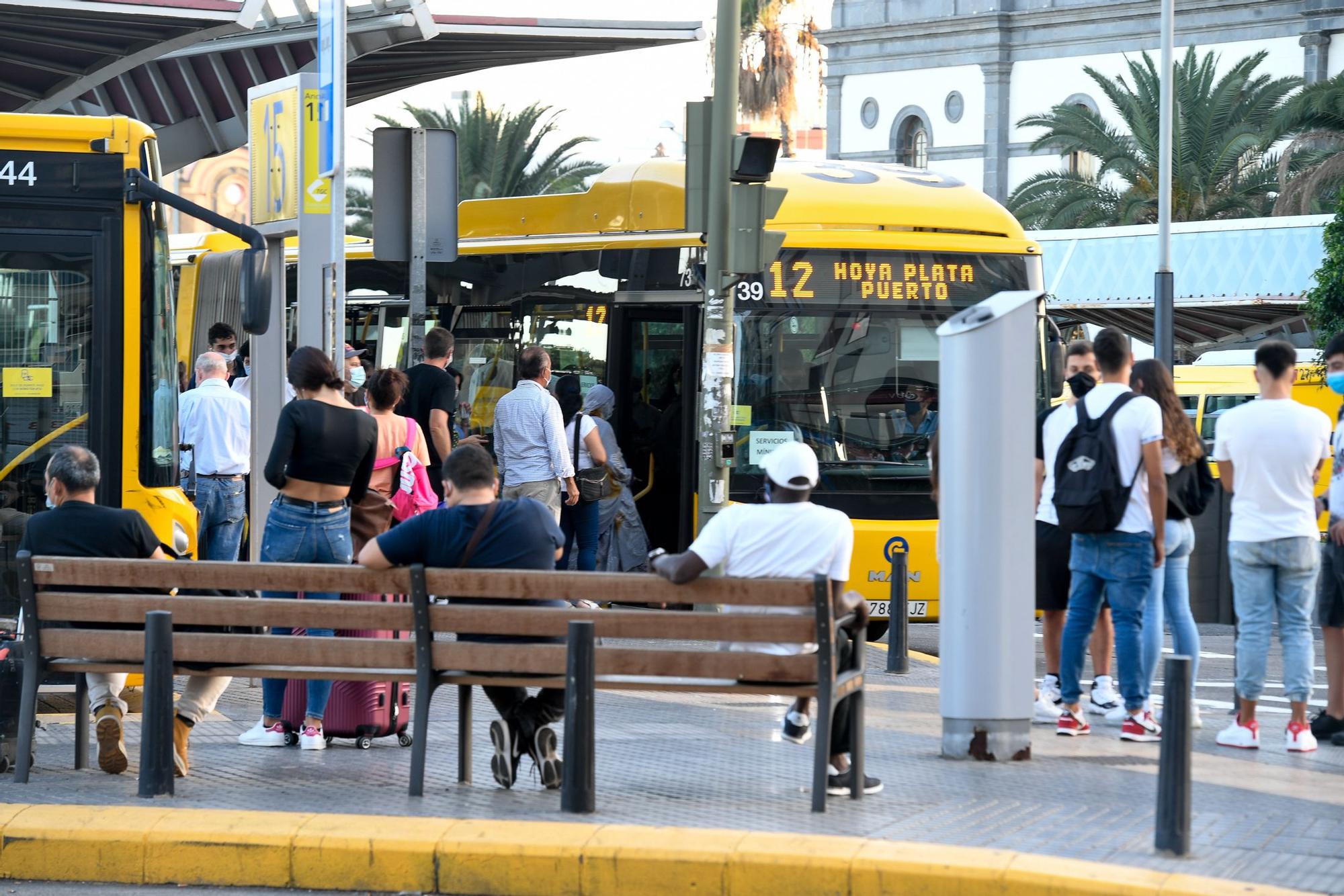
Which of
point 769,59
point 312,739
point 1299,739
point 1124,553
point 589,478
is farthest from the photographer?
point 769,59

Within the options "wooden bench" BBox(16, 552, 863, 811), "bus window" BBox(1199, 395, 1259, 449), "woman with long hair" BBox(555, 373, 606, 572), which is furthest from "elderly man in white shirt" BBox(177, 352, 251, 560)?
"bus window" BBox(1199, 395, 1259, 449)

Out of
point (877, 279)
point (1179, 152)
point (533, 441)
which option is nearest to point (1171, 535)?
point (533, 441)

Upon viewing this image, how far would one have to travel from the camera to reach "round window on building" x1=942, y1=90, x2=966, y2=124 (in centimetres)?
6500

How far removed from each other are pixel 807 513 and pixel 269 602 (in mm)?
1892

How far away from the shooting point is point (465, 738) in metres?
6.86

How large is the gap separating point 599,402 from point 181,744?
18.9 ft

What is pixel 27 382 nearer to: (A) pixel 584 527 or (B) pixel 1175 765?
(A) pixel 584 527

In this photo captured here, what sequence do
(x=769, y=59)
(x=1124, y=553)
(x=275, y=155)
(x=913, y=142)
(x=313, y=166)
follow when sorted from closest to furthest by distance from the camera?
(x=1124, y=553) < (x=313, y=166) < (x=275, y=155) < (x=769, y=59) < (x=913, y=142)

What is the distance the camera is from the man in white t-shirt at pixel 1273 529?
25.6ft

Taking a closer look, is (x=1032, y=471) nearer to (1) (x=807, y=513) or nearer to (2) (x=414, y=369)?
(1) (x=807, y=513)

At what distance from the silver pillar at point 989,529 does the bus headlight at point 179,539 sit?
3.50m

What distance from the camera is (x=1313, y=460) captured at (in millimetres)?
7848

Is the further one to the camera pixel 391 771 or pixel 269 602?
pixel 391 771

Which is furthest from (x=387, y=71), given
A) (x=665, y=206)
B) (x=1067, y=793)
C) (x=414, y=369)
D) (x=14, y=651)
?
(x=1067, y=793)
